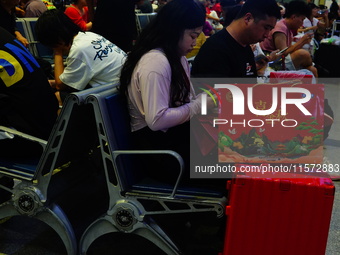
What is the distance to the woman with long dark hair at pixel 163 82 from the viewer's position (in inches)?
73.9

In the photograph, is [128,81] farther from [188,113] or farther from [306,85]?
[306,85]

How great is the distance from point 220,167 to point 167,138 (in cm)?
29

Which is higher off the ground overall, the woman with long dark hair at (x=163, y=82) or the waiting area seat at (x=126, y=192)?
the woman with long dark hair at (x=163, y=82)

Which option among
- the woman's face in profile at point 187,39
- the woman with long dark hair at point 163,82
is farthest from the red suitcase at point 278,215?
the woman's face in profile at point 187,39

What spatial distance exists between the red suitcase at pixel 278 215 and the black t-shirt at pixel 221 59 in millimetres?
747

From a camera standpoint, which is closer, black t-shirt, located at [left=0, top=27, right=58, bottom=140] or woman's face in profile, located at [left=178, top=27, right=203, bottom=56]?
woman's face in profile, located at [left=178, top=27, right=203, bottom=56]

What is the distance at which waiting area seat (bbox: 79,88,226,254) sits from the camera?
191 centimetres

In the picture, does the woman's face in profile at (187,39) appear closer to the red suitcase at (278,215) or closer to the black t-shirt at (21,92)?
the red suitcase at (278,215)

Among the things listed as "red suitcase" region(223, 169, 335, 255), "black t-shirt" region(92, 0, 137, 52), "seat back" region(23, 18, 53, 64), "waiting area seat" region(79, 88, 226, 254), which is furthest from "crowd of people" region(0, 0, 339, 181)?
"seat back" region(23, 18, 53, 64)

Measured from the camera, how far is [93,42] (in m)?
2.65

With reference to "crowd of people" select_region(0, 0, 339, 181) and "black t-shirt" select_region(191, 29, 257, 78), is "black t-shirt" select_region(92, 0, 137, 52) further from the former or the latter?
"black t-shirt" select_region(191, 29, 257, 78)

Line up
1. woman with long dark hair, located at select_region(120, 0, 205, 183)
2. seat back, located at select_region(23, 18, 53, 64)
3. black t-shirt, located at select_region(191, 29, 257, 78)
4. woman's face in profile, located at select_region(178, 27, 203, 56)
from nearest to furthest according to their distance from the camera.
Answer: woman with long dark hair, located at select_region(120, 0, 205, 183) < woman's face in profile, located at select_region(178, 27, 203, 56) < black t-shirt, located at select_region(191, 29, 257, 78) < seat back, located at select_region(23, 18, 53, 64)

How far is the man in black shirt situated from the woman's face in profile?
0.31 metres

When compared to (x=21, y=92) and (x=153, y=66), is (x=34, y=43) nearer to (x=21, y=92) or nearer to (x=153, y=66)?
(x=21, y=92)
